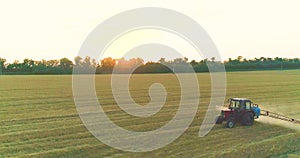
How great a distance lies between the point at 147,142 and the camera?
1323cm

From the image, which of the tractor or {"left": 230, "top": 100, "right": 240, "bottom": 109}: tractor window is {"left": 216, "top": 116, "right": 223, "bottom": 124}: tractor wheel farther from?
{"left": 230, "top": 100, "right": 240, "bottom": 109}: tractor window

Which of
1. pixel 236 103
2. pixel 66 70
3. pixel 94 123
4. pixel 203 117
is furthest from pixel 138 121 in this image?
pixel 66 70

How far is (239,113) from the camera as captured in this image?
54.1 feet

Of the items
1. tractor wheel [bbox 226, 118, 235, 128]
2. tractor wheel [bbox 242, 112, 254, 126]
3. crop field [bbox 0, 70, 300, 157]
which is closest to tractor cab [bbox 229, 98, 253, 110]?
tractor wheel [bbox 242, 112, 254, 126]

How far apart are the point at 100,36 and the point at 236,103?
782cm

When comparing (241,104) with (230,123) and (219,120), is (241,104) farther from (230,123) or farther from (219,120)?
(219,120)

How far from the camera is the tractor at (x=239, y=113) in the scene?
16188mm

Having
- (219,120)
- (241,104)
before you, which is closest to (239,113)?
(241,104)

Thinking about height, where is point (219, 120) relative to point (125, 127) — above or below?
above

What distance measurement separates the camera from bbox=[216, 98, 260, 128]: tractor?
637 inches

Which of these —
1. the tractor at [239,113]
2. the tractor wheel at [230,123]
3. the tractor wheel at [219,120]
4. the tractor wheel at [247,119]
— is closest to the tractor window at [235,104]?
the tractor at [239,113]

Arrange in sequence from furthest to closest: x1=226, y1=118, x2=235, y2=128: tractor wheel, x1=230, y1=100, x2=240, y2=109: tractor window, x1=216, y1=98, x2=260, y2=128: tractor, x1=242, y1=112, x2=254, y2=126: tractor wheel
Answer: x1=230, y1=100, x2=240, y2=109: tractor window → x1=242, y1=112, x2=254, y2=126: tractor wheel → x1=216, y1=98, x2=260, y2=128: tractor → x1=226, y1=118, x2=235, y2=128: tractor wheel

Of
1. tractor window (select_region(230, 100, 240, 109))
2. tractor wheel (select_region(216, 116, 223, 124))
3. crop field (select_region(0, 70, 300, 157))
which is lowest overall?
crop field (select_region(0, 70, 300, 157))

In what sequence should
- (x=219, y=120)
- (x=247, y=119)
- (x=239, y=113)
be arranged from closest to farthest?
(x=219, y=120) → (x=239, y=113) → (x=247, y=119)
